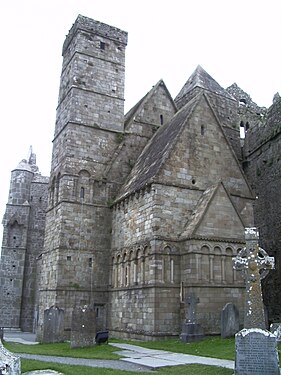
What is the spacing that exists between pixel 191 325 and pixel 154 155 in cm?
945

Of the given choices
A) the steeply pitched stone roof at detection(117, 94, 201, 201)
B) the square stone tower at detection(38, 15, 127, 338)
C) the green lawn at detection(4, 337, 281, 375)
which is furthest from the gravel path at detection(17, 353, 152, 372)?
the square stone tower at detection(38, 15, 127, 338)

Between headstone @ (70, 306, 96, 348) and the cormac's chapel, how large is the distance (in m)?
2.83

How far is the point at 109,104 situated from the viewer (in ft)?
91.1

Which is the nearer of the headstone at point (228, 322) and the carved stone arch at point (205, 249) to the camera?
the headstone at point (228, 322)

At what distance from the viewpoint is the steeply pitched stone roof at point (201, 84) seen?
31.6 metres

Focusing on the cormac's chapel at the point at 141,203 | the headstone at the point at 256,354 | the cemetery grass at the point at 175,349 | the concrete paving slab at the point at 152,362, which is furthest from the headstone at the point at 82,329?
the headstone at the point at 256,354

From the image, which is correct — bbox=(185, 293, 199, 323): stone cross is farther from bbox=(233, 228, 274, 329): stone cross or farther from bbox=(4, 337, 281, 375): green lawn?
bbox=(233, 228, 274, 329): stone cross

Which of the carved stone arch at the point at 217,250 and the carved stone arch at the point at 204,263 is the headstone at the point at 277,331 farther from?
the carved stone arch at the point at 217,250

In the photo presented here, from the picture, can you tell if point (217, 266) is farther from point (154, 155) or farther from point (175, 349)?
point (154, 155)

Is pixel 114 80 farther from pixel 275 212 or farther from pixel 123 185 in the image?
pixel 275 212

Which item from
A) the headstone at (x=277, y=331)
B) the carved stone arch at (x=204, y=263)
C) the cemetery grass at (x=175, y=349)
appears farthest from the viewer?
the carved stone arch at (x=204, y=263)

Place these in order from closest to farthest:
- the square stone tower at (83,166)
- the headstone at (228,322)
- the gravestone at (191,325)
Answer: the headstone at (228,322) → the gravestone at (191,325) → the square stone tower at (83,166)

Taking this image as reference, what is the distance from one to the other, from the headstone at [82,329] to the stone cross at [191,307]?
3.78 meters

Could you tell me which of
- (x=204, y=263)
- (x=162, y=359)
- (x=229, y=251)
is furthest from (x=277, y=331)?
(x=229, y=251)
